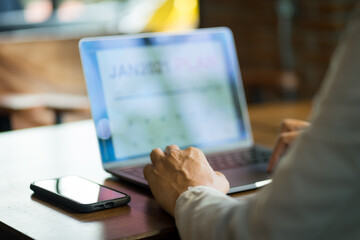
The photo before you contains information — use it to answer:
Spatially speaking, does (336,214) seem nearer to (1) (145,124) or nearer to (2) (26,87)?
(1) (145,124)

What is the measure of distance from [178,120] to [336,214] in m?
0.65

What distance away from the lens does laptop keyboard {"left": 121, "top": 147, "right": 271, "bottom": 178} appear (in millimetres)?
1176

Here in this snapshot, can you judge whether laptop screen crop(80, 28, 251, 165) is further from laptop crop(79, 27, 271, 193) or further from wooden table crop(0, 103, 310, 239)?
wooden table crop(0, 103, 310, 239)

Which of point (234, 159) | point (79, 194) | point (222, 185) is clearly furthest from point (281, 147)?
point (79, 194)

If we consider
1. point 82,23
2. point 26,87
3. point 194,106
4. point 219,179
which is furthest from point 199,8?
point 219,179

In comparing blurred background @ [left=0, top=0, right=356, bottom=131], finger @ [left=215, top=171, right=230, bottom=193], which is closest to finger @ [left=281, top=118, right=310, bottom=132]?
finger @ [left=215, top=171, right=230, bottom=193]

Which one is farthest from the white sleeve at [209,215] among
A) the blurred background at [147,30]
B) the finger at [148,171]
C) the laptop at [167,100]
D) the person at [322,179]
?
the blurred background at [147,30]

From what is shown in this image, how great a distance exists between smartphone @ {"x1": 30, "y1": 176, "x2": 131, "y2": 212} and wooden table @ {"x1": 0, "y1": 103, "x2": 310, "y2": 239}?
11 millimetres

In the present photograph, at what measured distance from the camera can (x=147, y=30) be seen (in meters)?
4.08

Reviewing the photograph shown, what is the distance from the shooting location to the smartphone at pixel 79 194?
922 mm

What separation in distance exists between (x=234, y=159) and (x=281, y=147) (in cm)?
11

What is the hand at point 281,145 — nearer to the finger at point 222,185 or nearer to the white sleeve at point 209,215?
the finger at point 222,185

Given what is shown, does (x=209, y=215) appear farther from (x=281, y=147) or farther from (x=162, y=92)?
(x=162, y=92)

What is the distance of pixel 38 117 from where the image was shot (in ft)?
11.6
